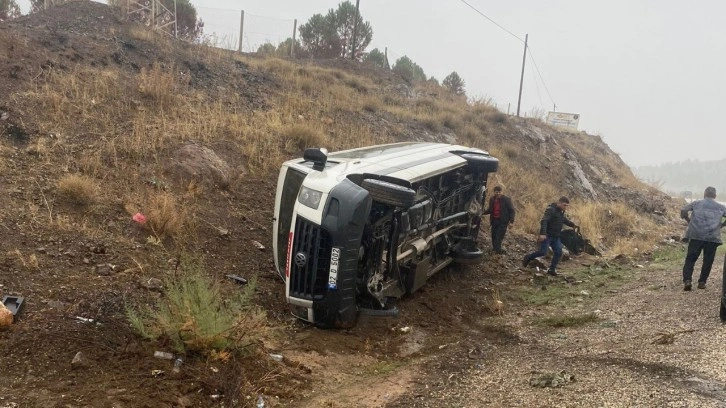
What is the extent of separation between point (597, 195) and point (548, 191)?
3.44m

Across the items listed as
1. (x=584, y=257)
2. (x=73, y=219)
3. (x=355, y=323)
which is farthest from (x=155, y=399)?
(x=584, y=257)

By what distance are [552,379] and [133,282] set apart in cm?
407

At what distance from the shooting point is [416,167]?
22.4ft

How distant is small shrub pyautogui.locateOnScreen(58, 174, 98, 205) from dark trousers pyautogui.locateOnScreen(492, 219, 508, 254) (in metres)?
6.71

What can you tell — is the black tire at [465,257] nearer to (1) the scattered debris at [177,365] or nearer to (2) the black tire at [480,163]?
(2) the black tire at [480,163]

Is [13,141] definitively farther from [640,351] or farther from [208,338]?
[640,351]

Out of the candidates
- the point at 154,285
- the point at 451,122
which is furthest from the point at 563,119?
the point at 154,285

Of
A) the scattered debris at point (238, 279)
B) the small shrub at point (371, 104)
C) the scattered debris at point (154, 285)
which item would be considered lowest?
the scattered debris at point (238, 279)

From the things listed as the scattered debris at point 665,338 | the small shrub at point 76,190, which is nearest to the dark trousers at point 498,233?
the scattered debris at point 665,338

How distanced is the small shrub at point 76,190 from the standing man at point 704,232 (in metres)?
7.71

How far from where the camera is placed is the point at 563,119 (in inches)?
1299

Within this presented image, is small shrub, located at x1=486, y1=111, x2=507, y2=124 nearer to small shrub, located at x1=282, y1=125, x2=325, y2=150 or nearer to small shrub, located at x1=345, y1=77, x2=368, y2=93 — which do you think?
small shrub, located at x1=345, y1=77, x2=368, y2=93

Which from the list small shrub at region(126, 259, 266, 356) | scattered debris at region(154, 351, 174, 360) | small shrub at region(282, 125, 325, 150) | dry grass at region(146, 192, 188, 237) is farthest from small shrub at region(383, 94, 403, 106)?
scattered debris at region(154, 351, 174, 360)

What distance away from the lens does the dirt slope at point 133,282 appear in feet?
13.0
